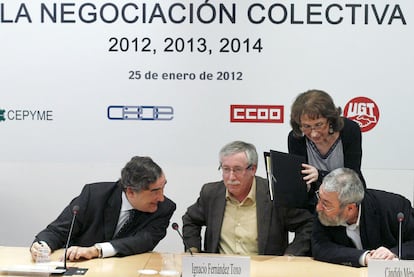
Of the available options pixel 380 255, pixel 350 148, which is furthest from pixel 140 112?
pixel 380 255

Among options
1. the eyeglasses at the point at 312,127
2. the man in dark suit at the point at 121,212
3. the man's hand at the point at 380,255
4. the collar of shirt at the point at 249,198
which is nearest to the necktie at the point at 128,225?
the man in dark suit at the point at 121,212

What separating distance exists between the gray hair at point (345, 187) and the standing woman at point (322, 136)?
34 centimetres

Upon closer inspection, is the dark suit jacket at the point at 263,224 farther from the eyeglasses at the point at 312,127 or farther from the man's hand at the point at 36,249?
the man's hand at the point at 36,249

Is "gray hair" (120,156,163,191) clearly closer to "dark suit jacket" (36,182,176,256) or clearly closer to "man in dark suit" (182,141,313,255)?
"dark suit jacket" (36,182,176,256)

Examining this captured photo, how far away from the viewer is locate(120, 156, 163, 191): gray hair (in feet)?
11.7

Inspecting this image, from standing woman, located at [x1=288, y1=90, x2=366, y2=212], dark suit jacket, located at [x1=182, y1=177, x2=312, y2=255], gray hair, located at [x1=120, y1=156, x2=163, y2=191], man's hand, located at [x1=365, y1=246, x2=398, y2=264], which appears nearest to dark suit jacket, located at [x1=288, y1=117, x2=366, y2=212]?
standing woman, located at [x1=288, y1=90, x2=366, y2=212]

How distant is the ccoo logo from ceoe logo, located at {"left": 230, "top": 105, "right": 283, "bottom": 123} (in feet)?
1.38

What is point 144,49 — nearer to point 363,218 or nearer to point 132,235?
point 132,235

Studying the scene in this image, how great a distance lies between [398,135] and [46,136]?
84.9 inches

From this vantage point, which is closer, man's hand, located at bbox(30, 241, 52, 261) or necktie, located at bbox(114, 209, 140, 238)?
man's hand, located at bbox(30, 241, 52, 261)

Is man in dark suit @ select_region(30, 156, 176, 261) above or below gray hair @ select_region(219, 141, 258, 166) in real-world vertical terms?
below

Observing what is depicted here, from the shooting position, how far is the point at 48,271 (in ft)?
9.75

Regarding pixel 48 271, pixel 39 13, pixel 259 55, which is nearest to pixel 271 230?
pixel 259 55

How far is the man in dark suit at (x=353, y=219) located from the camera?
3.32 meters
